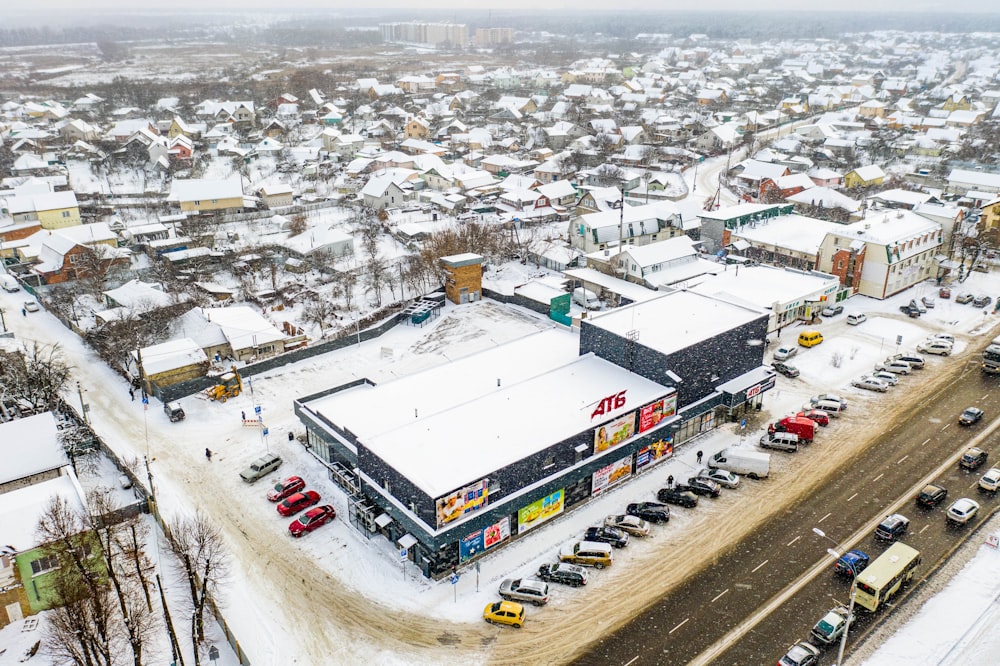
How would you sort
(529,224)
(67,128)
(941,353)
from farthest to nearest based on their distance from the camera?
(67,128) → (529,224) → (941,353)

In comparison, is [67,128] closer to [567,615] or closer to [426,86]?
[426,86]

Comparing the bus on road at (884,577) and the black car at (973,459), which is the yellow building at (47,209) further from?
the black car at (973,459)

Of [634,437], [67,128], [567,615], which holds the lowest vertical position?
[567,615]

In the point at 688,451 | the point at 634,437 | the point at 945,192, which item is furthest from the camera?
the point at 945,192

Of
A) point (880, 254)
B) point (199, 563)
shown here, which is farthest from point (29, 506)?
point (880, 254)

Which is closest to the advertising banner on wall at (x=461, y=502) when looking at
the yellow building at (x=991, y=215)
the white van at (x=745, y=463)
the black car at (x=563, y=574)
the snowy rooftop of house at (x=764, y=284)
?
the black car at (x=563, y=574)

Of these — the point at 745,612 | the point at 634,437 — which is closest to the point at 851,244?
the point at 634,437
